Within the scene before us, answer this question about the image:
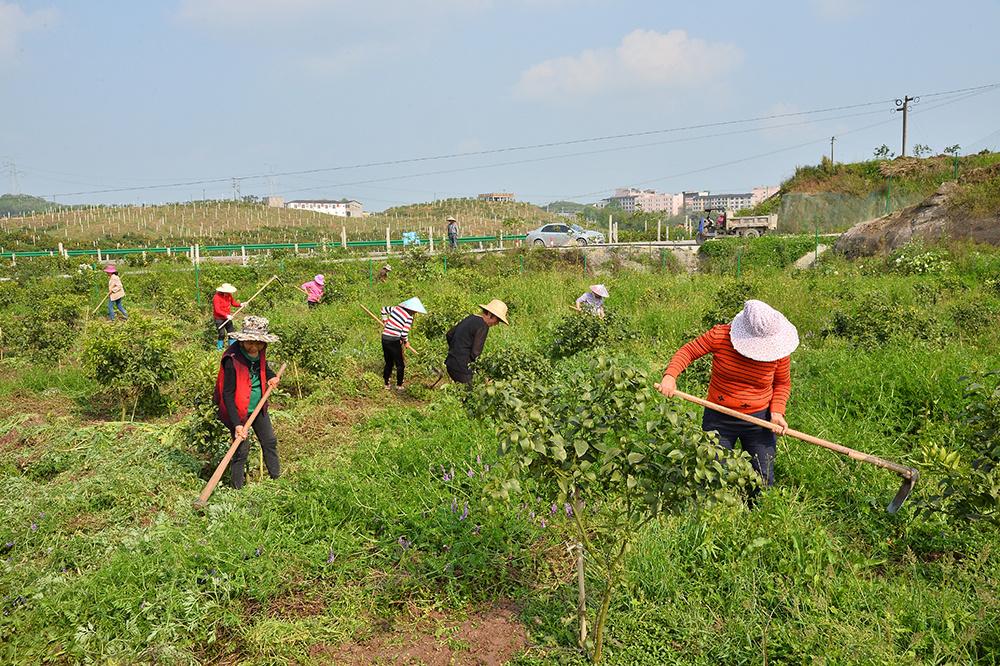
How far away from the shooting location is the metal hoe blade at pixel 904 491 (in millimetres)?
3455

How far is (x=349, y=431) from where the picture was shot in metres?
5.88

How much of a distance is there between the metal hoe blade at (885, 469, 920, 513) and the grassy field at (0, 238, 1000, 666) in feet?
0.38

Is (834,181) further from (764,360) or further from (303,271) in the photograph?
(764,360)

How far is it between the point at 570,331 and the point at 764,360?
154 inches

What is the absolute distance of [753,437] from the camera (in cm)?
398

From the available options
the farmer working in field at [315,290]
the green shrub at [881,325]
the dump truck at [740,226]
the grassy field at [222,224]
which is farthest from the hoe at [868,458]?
the grassy field at [222,224]

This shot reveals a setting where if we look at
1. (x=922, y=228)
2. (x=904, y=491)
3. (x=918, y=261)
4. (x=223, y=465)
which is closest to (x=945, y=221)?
(x=922, y=228)

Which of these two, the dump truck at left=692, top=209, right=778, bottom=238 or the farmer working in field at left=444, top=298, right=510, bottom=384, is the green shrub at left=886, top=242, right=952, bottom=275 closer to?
the dump truck at left=692, top=209, right=778, bottom=238

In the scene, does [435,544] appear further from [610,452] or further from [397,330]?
[397,330]

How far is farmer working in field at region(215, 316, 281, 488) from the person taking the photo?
175 inches

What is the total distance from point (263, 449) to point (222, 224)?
2247 inches

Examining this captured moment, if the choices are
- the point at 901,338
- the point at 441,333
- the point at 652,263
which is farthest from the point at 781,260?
the point at 441,333

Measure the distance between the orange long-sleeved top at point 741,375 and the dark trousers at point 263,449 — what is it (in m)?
2.95

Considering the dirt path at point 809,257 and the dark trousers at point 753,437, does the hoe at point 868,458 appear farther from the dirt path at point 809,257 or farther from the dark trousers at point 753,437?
the dirt path at point 809,257
